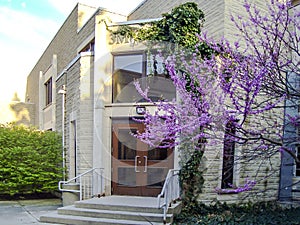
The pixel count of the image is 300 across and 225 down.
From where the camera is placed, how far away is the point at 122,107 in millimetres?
6902

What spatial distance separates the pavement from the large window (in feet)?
11.6

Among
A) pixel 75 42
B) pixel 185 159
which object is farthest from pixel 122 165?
pixel 75 42

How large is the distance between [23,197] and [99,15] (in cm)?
659

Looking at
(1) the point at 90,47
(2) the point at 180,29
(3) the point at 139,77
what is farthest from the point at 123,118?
(1) the point at 90,47

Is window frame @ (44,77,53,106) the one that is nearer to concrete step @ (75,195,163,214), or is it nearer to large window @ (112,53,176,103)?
large window @ (112,53,176,103)

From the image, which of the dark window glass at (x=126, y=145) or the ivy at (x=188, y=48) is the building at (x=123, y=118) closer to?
the dark window glass at (x=126, y=145)

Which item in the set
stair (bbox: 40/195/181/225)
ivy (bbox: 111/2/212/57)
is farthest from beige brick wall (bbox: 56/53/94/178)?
ivy (bbox: 111/2/212/57)

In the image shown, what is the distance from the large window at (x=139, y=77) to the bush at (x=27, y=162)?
3.61 metres

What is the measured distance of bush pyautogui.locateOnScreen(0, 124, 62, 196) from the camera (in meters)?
8.17

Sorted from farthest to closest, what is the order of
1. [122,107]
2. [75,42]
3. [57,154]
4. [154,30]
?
1. [75,42]
2. [57,154]
3. [122,107]
4. [154,30]

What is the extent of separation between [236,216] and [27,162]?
6683mm

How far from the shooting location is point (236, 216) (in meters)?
5.58

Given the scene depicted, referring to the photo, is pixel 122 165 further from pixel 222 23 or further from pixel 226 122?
pixel 222 23

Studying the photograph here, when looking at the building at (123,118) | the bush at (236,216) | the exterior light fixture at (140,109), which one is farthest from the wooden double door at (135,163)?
the bush at (236,216)
